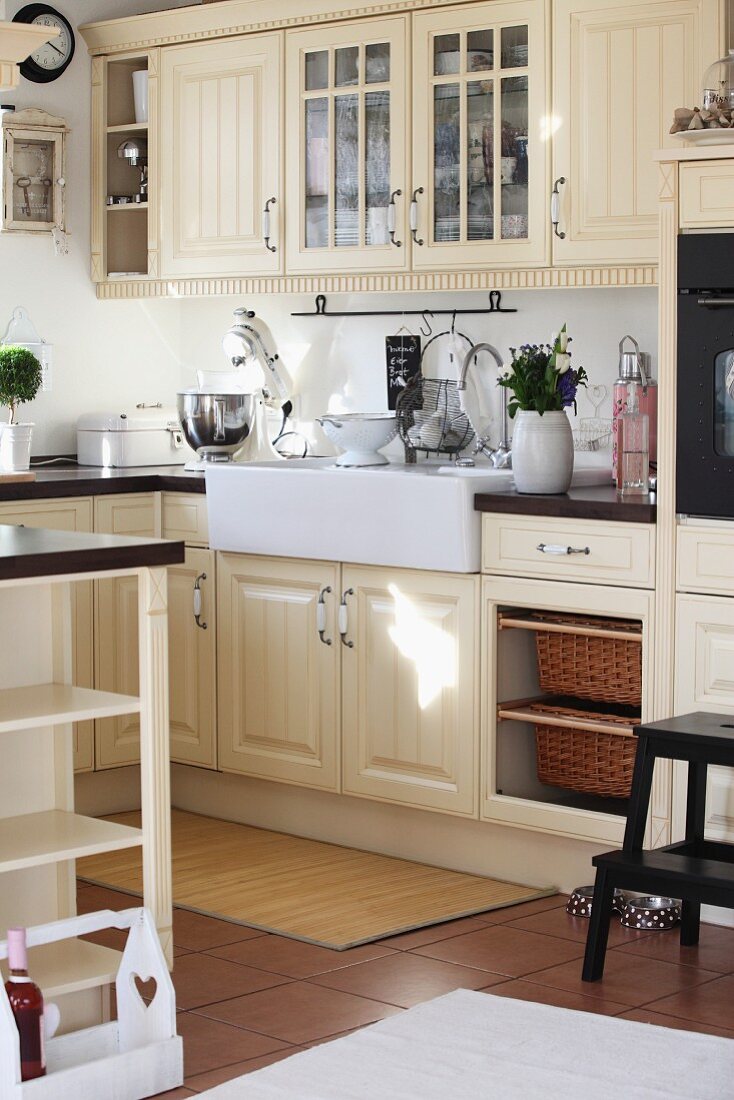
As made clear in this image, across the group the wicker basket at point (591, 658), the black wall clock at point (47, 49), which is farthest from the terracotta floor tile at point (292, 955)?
the black wall clock at point (47, 49)

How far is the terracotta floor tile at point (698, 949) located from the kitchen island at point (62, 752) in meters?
1.10

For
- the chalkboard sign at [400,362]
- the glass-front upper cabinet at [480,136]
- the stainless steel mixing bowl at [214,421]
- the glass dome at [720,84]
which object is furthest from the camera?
the stainless steel mixing bowl at [214,421]

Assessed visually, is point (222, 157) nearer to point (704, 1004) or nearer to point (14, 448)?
point (14, 448)

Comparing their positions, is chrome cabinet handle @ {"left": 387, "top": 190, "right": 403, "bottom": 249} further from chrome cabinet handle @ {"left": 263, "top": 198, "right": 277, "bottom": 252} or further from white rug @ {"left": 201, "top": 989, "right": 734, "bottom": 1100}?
white rug @ {"left": 201, "top": 989, "right": 734, "bottom": 1100}

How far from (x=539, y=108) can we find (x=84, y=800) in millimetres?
2315

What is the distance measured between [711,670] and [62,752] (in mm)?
1418

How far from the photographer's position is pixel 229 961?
3482 mm

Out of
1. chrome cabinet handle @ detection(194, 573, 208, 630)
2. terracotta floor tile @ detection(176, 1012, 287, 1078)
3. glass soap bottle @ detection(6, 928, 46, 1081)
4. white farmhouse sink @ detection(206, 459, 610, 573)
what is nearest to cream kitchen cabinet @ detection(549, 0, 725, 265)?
white farmhouse sink @ detection(206, 459, 610, 573)

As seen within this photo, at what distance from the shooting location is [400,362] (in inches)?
191

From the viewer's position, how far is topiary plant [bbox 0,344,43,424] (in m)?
4.73

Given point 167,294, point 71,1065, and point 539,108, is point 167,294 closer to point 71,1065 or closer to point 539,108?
point 539,108

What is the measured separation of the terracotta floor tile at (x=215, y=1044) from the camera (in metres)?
2.92

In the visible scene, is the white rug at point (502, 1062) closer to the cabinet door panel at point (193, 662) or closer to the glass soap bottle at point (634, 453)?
the glass soap bottle at point (634, 453)

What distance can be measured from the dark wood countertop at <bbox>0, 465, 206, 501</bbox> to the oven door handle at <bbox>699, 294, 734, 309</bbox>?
64.9 inches
